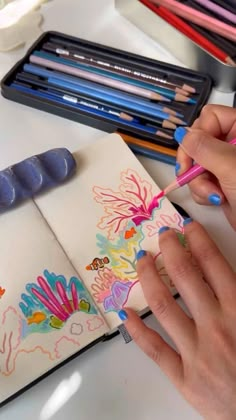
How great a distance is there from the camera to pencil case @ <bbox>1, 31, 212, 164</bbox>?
60 centimetres

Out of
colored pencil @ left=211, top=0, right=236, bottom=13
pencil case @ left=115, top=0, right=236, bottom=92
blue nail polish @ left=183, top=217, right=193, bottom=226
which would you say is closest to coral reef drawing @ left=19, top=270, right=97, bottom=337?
blue nail polish @ left=183, top=217, right=193, bottom=226

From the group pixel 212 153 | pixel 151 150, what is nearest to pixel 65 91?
pixel 151 150

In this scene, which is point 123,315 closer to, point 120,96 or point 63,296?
point 63,296

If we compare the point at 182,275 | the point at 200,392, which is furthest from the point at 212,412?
the point at 182,275

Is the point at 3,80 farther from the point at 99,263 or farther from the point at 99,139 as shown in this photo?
the point at 99,263

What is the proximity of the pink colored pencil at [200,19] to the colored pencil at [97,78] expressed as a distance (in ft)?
0.45

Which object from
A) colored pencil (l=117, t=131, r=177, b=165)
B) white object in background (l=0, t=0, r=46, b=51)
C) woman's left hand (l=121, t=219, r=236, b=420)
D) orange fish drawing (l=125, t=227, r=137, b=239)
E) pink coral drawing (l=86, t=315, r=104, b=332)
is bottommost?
woman's left hand (l=121, t=219, r=236, b=420)

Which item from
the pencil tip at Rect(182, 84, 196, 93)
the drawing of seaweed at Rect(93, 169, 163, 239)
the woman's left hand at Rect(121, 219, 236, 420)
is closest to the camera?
the woman's left hand at Rect(121, 219, 236, 420)

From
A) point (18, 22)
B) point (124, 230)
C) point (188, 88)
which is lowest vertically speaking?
point (124, 230)

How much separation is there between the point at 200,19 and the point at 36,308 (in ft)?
1.48

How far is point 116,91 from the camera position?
634 mm

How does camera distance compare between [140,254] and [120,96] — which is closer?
[140,254]

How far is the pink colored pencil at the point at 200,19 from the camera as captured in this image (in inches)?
26.3

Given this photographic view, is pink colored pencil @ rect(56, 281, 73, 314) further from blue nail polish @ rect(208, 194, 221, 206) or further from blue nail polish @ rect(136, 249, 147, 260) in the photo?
blue nail polish @ rect(208, 194, 221, 206)
